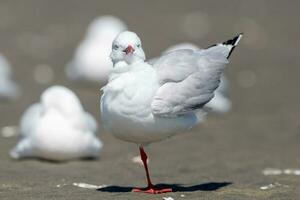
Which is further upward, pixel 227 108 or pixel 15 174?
pixel 227 108

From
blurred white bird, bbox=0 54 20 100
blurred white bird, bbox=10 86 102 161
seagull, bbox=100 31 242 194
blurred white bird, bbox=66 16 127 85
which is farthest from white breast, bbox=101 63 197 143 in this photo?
blurred white bird, bbox=66 16 127 85

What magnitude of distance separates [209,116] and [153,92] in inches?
172

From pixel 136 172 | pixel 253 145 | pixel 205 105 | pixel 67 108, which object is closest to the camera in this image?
pixel 205 105

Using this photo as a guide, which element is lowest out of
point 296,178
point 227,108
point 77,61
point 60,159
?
point 296,178

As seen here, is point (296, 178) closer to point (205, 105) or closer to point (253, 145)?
point (205, 105)

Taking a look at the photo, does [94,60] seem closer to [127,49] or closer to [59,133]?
[59,133]

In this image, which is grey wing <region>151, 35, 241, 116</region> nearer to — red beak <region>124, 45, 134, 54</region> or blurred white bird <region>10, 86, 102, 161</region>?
red beak <region>124, 45, 134, 54</region>

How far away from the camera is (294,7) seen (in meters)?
16.6

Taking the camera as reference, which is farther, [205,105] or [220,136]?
[220,136]

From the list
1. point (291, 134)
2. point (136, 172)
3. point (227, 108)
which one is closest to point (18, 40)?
point (227, 108)

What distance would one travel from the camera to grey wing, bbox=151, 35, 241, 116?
6.10 metres

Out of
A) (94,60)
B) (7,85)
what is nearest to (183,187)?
(7,85)

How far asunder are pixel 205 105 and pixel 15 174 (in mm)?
1739

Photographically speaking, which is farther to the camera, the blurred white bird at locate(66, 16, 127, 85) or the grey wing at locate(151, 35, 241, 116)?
the blurred white bird at locate(66, 16, 127, 85)
